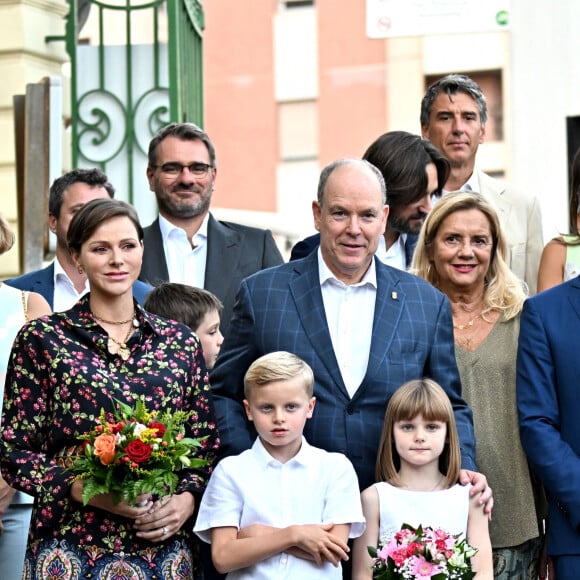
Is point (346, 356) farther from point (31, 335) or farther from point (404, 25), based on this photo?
point (404, 25)

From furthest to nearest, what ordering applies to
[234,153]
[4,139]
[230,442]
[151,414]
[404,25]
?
[234,153], [404,25], [4,139], [230,442], [151,414]

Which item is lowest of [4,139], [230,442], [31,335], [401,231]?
[230,442]

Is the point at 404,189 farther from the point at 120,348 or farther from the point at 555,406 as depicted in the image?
the point at 120,348

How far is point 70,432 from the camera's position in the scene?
16.0ft

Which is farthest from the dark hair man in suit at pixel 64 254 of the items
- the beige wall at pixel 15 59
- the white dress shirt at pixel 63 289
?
Answer: the beige wall at pixel 15 59

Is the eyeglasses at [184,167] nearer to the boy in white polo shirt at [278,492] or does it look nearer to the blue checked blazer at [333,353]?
the blue checked blazer at [333,353]

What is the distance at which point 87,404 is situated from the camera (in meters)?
4.88

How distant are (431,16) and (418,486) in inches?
325

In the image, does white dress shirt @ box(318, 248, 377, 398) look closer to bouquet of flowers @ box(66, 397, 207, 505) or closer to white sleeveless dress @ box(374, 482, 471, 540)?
white sleeveless dress @ box(374, 482, 471, 540)

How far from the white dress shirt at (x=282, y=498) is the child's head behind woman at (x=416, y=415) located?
0.56 feet

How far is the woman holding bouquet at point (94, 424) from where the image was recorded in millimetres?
4844

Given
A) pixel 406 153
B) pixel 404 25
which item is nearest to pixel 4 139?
pixel 404 25

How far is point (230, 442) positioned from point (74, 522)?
1.99 ft

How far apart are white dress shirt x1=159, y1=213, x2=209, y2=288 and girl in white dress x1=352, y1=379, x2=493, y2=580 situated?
5.89 ft
